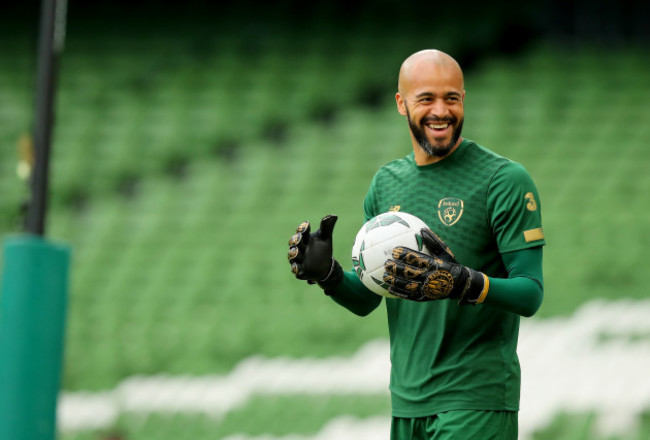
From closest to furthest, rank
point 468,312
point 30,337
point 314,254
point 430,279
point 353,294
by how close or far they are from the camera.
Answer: point 30,337 < point 430,279 < point 468,312 < point 314,254 < point 353,294

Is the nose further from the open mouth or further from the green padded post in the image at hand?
the green padded post

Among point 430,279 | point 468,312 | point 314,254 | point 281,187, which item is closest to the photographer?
point 430,279

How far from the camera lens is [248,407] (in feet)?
26.4

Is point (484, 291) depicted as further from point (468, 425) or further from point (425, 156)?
point (425, 156)

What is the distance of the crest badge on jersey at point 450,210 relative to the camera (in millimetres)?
2875

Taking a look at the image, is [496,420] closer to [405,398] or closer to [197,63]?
[405,398]

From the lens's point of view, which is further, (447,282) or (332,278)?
(332,278)

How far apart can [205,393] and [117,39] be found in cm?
733

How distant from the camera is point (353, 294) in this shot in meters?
3.12

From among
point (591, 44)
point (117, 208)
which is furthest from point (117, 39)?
Answer: point (591, 44)

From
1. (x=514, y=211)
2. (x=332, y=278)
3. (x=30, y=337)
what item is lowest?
(x=30, y=337)

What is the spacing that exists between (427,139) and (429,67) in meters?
0.23

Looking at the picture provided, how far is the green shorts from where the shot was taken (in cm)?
278

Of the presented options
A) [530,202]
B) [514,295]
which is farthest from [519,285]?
[530,202]
